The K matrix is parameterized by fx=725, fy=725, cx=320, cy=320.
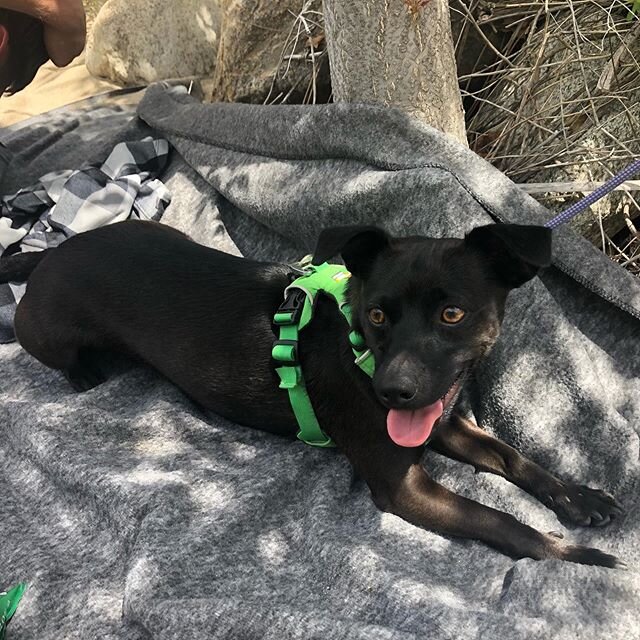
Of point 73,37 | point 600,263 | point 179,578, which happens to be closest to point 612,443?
point 600,263

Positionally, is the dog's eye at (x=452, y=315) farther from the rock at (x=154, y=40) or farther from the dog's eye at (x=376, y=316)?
the rock at (x=154, y=40)

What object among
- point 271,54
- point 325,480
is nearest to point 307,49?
point 271,54

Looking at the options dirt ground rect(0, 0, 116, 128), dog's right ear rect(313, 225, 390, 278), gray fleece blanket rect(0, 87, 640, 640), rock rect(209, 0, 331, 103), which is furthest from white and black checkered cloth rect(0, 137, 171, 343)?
dirt ground rect(0, 0, 116, 128)

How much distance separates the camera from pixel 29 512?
3.00 m

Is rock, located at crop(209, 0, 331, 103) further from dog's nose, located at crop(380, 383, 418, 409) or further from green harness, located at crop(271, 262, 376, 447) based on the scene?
dog's nose, located at crop(380, 383, 418, 409)

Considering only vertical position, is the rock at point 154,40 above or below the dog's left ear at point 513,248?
below

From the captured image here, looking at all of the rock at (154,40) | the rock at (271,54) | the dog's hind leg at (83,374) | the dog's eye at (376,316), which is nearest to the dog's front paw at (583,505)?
the dog's eye at (376,316)

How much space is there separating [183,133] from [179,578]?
2.97 m

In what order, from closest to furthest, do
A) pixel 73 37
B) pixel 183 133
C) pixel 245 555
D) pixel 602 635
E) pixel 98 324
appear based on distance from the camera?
pixel 602 635
pixel 245 555
pixel 98 324
pixel 183 133
pixel 73 37

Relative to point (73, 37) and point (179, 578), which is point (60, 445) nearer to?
point (179, 578)

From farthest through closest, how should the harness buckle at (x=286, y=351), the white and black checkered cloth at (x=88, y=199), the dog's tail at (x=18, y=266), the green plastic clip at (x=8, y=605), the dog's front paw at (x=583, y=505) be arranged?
the white and black checkered cloth at (x=88, y=199) < the dog's tail at (x=18, y=266) < the harness buckle at (x=286, y=351) < the dog's front paw at (x=583, y=505) < the green plastic clip at (x=8, y=605)

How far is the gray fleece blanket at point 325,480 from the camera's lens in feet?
7.79

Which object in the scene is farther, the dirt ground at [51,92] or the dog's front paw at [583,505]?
the dirt ground at [51,92]

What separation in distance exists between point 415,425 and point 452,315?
43 centimetres
